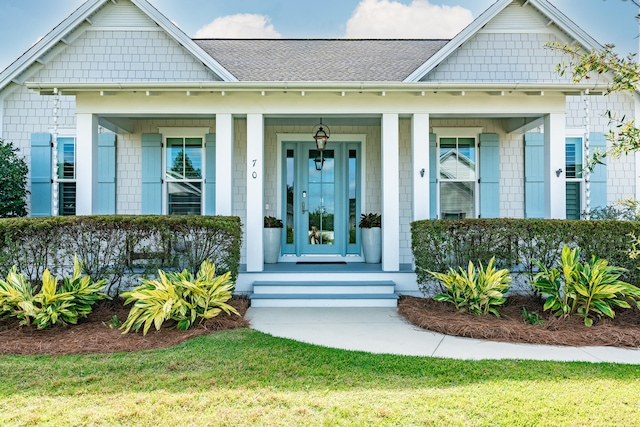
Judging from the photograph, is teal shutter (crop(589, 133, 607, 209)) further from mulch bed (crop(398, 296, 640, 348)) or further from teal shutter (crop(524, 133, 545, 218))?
mulch bed (crop(398, 296, 640, 348))

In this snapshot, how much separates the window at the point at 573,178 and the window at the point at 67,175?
30.0 feet

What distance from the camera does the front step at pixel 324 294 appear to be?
5469 mm

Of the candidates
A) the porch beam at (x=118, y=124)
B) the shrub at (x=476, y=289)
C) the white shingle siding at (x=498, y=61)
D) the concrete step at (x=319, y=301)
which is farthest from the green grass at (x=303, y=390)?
the white shingle siding at (x=498, y=61)

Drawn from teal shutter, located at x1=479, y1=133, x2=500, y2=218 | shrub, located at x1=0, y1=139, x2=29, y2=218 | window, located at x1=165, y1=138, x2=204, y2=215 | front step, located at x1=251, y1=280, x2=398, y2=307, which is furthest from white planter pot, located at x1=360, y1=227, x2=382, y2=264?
shrub, located at x1=0, y1=139, x2=29, y2=218

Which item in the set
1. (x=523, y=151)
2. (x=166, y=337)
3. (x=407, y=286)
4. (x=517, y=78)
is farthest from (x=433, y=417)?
(x=517, y=78)

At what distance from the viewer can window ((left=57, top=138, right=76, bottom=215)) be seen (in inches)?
286

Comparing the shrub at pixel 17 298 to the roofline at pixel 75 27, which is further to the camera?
the roofline at pixel 75 27

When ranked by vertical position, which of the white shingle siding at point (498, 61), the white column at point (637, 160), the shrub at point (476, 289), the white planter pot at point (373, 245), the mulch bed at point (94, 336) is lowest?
the mulch bed at point (94, 336)

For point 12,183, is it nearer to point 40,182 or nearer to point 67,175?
point 40,182

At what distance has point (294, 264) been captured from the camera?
6902 mm

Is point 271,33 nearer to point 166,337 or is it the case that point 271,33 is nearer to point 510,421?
point 166,337

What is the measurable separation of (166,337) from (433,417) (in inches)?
110

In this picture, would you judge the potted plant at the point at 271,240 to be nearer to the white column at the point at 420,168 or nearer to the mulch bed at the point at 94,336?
the mulch bed at the point at 94,336

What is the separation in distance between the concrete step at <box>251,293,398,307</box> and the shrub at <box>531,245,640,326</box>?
1916 millimetres
